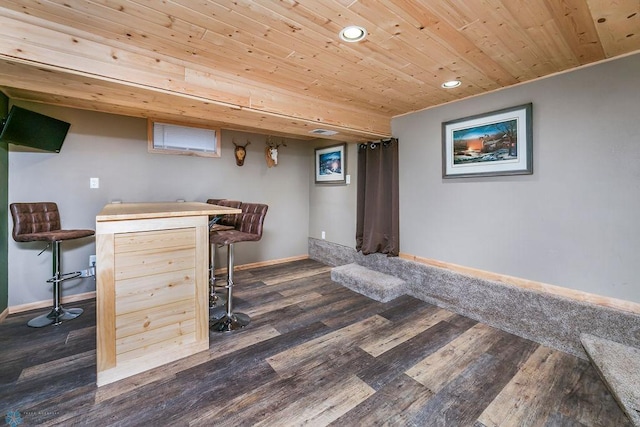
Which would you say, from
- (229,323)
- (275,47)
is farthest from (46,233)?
(275,47)

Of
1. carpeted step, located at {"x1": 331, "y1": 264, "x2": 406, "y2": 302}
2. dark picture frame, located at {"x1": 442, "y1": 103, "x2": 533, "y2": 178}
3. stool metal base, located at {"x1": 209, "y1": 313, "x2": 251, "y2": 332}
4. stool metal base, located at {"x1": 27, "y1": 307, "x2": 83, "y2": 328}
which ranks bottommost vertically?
stool metal base, located at {"x1": 209, "y1": 313, "x2": 251, "y2": 332}

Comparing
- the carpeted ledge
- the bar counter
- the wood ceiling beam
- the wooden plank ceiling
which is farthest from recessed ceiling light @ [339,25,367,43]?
the carpeted ledge

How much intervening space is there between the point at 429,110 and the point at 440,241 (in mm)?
1523

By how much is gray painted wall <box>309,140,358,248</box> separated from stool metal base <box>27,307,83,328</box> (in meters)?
3.30

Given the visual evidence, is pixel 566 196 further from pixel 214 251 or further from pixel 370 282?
pixel 214 251

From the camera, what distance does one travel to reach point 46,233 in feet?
8.50

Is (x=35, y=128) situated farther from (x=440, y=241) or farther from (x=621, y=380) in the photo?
(x=621, y=380)

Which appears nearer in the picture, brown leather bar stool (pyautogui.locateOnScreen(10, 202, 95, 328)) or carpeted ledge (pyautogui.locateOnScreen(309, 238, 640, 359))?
carpeted ledge (pyautogui.locateOnScreen(309, 238, 640, 359))

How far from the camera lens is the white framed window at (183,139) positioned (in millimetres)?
3523

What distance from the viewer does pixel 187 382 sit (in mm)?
1826

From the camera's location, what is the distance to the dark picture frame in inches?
97.6

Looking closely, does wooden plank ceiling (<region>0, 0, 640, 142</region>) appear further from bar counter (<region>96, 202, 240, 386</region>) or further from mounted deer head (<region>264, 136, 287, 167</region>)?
mounted deer head (<region>264, 136, 287, 167</region>)

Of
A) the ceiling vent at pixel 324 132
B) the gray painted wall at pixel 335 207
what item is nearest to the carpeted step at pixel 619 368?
the gray painted wall at pixel 335 207

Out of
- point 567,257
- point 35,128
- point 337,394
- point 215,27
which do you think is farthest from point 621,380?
point 35,128
